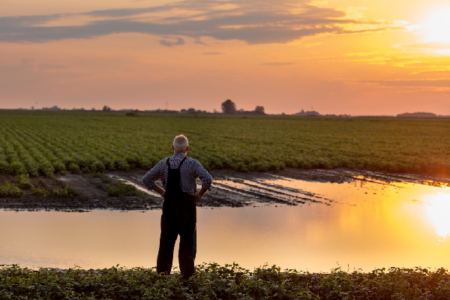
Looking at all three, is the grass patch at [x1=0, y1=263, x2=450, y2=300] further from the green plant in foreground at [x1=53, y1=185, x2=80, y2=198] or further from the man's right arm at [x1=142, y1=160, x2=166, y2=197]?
the green plant in foreground at [x1=53, y1=185, x2=80, y2=198]

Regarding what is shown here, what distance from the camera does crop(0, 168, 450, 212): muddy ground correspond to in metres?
13.9

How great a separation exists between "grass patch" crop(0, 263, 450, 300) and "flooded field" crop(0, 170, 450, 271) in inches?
56.2

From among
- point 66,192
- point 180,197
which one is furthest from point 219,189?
point 180,197

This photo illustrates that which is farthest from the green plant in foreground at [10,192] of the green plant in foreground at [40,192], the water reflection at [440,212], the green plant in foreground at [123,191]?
the water reflection at [440,212]

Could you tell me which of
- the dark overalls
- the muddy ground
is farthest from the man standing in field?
the muddy ground

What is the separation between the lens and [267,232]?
1131cm

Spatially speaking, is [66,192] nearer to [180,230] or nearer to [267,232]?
[267,232]

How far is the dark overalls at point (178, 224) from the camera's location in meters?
7.11

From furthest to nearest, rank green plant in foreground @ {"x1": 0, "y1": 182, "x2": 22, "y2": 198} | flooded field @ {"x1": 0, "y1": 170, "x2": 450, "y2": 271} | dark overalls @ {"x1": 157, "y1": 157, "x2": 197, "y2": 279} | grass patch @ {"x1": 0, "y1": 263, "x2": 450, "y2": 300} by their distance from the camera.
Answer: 1. green plant in foreground @ {"x1": 0, "y1": 182, "x2": 22, "y2": 198}
2. flooded field @ {"x1": 0, "y1": 170, "x2": 450, "y2": 271}
3. dark overalls @ {"x1": 157, "y1": 157, "x2": 197, "y2": 279}
4. grass patch @ {"x1": 0, "y1": 263, "x2": 450, "y2": 300}

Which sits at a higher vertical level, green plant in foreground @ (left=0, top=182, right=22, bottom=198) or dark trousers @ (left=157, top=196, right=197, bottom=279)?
dark trousers @ (left=157, top=196, right=197, bottom=279)

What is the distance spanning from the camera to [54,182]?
17359 mm

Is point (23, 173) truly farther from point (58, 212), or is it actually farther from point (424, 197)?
point (424, 197)

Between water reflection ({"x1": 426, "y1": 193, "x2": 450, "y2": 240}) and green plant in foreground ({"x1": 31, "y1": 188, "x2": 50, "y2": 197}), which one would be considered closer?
water reflection ({"x1": 426, "y1": 193, "x2": 450, "y2": 240})

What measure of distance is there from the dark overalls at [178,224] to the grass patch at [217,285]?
26cm
